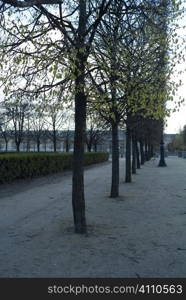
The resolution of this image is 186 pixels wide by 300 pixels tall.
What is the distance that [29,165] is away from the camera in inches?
636

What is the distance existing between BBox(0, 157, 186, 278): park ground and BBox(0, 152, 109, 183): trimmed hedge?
3049 mm

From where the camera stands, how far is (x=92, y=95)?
6590mm

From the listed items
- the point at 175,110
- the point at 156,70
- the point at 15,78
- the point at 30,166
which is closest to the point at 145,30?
the point at 156,70

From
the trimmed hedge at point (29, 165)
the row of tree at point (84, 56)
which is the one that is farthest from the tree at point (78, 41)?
the trimmed hedge at point (29, 165)

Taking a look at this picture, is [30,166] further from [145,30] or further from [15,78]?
[145,30]

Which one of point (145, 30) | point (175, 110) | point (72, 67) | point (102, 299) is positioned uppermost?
point (145, 30)

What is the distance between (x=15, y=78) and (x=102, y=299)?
4787 millimetres

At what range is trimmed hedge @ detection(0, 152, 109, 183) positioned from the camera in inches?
543

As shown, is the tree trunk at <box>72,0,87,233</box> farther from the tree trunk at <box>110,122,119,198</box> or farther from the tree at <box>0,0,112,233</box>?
the tree trunk at <box>110,122,119,198</box>

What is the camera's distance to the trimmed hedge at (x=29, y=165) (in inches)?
543

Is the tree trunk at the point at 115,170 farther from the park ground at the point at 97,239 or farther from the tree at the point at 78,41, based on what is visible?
the tree at the point at 78,41

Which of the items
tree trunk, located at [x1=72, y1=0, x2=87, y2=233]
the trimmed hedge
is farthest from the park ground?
the trimmed hedge

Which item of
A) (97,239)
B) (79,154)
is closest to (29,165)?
(79,154)

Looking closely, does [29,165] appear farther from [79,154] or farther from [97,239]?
[97,239]
